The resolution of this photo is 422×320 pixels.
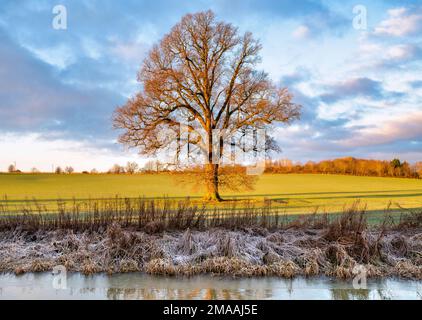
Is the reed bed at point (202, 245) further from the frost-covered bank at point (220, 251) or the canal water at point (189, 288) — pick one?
the canal water at point (189, 288)

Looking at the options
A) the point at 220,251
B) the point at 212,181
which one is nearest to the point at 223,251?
the point at 220,251

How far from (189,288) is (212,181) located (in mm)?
23486

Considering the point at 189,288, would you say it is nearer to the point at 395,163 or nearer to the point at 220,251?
the point at 220,251

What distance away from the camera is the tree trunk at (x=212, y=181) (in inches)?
1261

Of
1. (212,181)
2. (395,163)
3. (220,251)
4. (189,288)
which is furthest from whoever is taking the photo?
(395,163)

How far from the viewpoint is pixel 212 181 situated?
32.2 meters

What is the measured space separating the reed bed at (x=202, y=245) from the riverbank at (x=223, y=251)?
26 millimetres

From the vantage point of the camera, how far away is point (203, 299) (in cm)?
806

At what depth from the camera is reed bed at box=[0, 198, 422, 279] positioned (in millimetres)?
9977

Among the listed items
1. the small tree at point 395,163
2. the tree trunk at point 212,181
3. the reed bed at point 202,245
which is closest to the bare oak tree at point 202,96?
the tree trunk at point 212,181

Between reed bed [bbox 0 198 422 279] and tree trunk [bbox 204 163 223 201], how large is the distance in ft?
61.5

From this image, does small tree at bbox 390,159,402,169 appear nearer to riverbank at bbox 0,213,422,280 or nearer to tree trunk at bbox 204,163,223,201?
tree trunk at bbox 204,163,223,201
